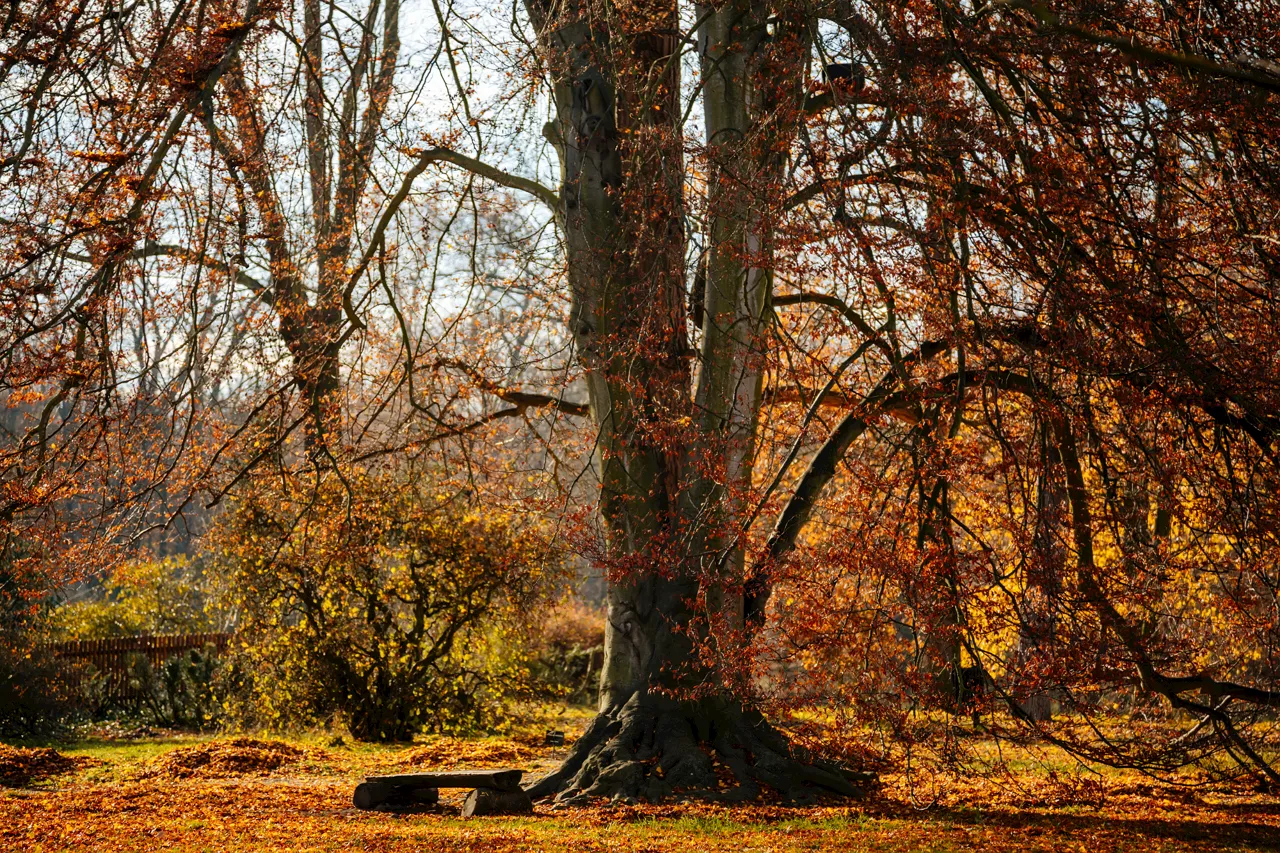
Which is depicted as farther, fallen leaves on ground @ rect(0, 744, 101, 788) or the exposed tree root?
fallen leaves on ground @ rect(0, 744, 101, 788)

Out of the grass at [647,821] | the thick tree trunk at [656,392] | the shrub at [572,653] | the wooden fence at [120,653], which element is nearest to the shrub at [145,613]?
the wooden fence at [120,653]

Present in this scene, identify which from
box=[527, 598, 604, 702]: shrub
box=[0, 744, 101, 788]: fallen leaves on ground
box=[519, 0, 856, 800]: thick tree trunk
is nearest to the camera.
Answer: box=[519, 0, 856, 800]: thick tree trunk

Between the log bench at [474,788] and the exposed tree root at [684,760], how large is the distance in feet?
1.22

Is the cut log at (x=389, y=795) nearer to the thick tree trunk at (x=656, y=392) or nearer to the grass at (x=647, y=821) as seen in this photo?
the grass at (x=647, y=821)

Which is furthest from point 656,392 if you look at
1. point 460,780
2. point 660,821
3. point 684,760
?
point 460,780

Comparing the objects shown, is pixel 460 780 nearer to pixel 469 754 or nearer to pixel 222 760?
pixel 469 754

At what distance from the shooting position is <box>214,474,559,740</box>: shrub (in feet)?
41.1

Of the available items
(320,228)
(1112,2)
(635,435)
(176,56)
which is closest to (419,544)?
(320,228)

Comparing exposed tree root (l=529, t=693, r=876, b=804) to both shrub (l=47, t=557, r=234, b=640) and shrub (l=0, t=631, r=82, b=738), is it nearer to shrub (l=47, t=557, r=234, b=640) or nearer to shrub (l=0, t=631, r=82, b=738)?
shrub (l=0, t=631, r=82, b=738)

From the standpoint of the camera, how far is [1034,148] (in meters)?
5.89

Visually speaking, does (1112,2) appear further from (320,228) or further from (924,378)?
(320,228)

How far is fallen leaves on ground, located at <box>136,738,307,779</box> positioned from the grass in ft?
0.59

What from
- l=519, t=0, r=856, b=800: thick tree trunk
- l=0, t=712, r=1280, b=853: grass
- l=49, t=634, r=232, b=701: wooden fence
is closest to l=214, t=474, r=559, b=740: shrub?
l=49, t=634, r=232, b=701: wooden fence

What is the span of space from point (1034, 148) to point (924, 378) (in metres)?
1.83
